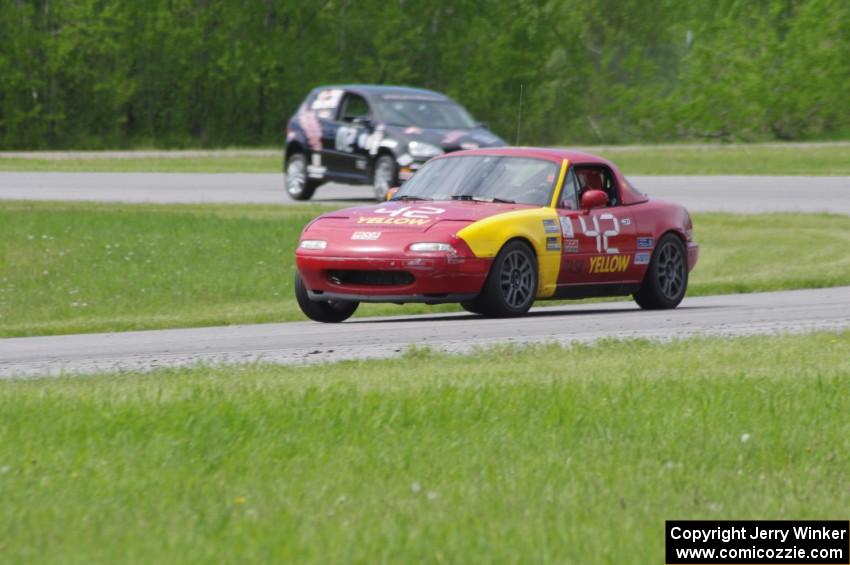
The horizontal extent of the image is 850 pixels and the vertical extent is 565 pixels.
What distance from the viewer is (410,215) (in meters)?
13.6

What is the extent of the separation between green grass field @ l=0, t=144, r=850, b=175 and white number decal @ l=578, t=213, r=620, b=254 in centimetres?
2101

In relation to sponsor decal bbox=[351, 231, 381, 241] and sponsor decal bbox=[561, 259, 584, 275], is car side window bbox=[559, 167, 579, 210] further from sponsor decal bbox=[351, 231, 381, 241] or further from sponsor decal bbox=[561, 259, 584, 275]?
sponsor decal bbox=[351, 231, 381, 241]

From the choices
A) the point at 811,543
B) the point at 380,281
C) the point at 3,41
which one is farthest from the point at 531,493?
the point at 3,41

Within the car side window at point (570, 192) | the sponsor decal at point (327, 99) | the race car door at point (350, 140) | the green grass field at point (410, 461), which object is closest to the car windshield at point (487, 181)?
the car side window at point (570, 192)

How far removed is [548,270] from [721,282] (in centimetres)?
484

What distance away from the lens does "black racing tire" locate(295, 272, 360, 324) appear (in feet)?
46.1

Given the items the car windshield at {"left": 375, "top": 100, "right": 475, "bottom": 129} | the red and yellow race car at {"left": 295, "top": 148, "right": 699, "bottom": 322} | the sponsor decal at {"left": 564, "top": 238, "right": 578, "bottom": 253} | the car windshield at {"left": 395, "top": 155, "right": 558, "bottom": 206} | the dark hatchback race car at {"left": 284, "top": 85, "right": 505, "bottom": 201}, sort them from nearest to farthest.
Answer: the red and yellow race car at {"left": 295, "top": 148, "right": 699, "bottom": 322} < the sponsor decal at {"left": 564, "top": 238, "right": 578, "bottom": 253} < the car windshield at {"left": 395, "top": 155, "right": 558, "bottom": 206} < the dark hatchback race car at {"left": 284, "top": 85, "right": 505, "bottom": 201} < the car windshield at {"left": 375, "top": 100, "right": 475, "bottom": 129}

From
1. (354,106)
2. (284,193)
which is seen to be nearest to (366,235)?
(354,106)

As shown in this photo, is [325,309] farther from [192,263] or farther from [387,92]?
[387,92]

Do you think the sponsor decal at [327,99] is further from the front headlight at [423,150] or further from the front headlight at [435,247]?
the front headlight at [435,247]

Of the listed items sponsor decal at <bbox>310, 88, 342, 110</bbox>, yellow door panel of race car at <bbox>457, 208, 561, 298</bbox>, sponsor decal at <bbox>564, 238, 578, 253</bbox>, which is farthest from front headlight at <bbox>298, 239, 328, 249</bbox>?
sponsor decal at <bbox>310, 88, 342, 110</bbox>

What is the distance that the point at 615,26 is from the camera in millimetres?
63250

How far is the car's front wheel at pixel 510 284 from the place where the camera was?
13516 millimetres

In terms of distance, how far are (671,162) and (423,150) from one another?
631 inches
